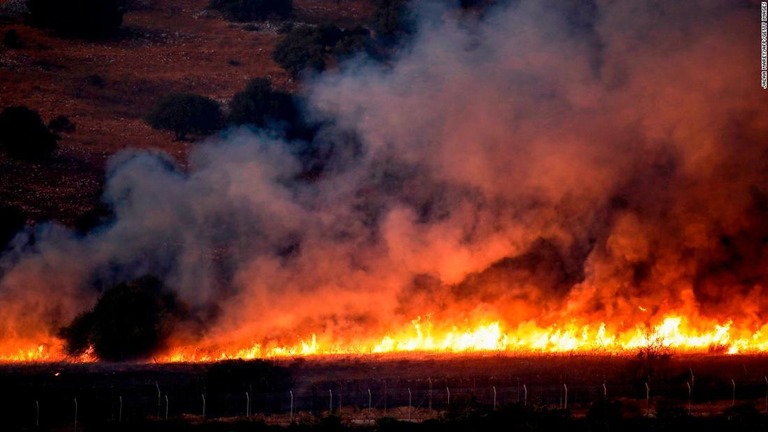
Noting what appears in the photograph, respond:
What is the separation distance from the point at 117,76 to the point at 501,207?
53716 millimetres

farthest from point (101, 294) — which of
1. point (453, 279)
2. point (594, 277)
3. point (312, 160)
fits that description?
point (594, 277)

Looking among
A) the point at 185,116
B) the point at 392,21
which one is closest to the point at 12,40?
the point at 185,116

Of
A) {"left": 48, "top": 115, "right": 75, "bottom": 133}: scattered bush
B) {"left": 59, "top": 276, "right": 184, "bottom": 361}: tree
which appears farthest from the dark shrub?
{"left": 48, "top": 115, "right": 75, "bottom": 133}: scattered bush

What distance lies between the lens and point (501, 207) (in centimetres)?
Result: 5241

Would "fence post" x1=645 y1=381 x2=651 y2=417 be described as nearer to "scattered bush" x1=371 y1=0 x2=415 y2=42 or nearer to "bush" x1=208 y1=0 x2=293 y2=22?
"scattered bush" x1=371 y1=0 x2=415 y2=42

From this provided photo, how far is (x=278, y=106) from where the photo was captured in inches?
3179

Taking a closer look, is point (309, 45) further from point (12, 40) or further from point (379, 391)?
point (379, 391)

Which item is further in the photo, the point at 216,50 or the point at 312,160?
the point at 216,50

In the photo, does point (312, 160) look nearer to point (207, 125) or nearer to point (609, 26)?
point (609, 26)

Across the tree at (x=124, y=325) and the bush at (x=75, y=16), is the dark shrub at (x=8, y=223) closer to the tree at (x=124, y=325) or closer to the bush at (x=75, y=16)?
the tree at (x=124, y=325)

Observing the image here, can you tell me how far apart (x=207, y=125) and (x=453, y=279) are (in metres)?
40.1
